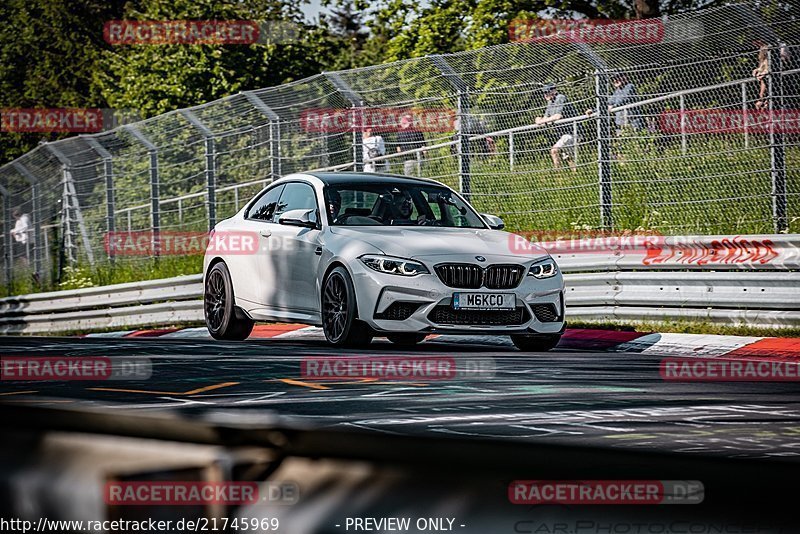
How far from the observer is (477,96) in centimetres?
1557

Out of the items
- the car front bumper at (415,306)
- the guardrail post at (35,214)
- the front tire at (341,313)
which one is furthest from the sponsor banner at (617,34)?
the guardrail post at (35,214)

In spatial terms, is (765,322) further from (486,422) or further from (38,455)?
(38,455)

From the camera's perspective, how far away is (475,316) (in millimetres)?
10133

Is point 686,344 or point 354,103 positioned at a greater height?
point 354,103

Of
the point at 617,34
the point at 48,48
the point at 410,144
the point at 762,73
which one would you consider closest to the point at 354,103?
the point at 410,144

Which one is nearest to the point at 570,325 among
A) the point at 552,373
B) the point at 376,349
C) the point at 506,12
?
the point at 376,349

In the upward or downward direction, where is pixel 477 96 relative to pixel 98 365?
upward

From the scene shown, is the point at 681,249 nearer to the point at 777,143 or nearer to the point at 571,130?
the point at 777,143

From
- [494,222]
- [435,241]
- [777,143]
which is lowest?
[435,241]

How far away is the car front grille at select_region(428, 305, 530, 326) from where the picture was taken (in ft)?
32.9

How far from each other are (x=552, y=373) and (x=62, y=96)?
44299 millimetres

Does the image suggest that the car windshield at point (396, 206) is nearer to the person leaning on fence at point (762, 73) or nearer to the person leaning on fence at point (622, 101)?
the person leaning on fence at point (622, 101)

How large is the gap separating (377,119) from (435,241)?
6.57 meters

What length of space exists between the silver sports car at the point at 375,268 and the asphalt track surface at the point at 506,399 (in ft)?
1.55
